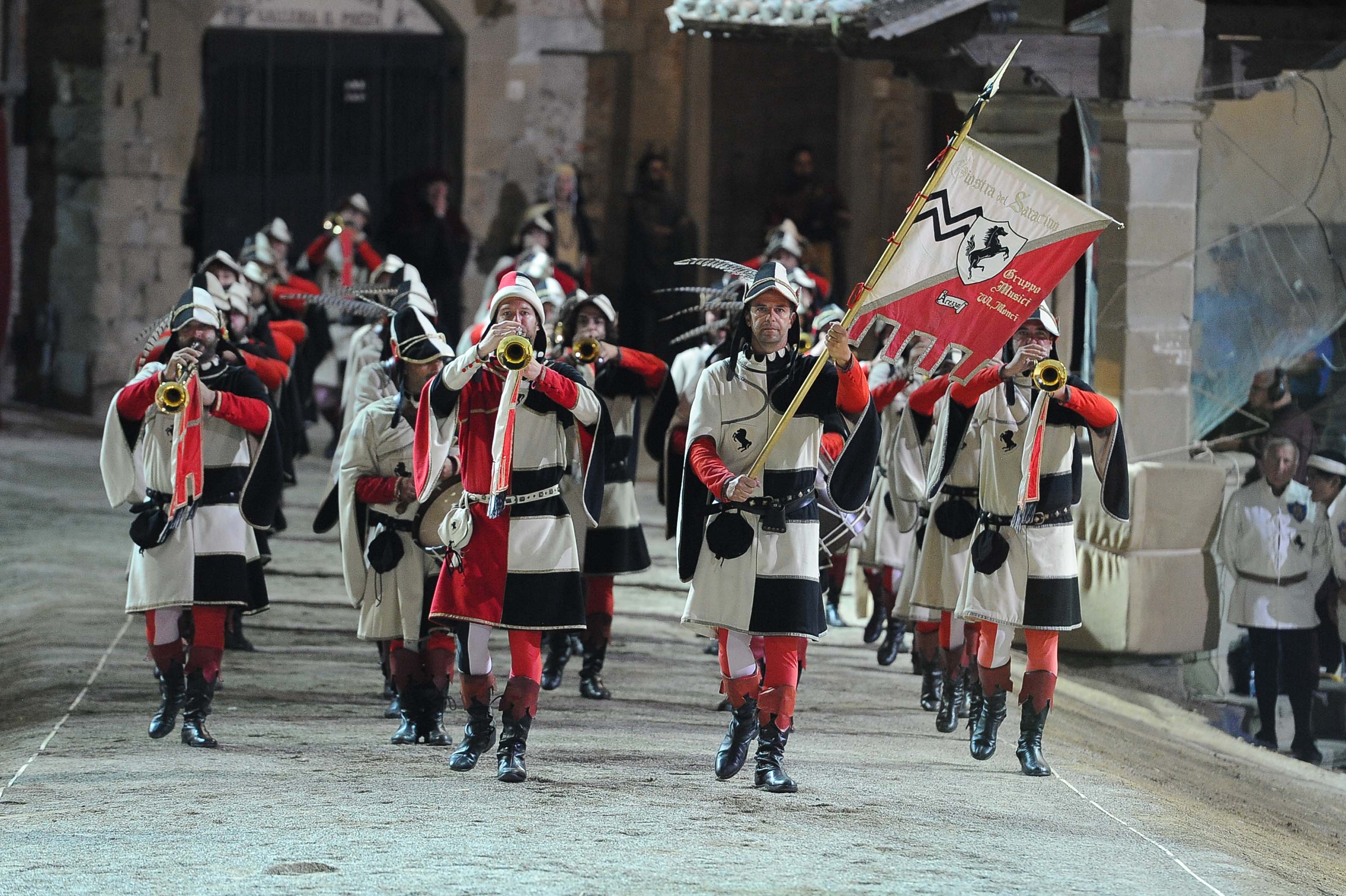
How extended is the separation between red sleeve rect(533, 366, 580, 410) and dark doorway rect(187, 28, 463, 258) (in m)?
11.1

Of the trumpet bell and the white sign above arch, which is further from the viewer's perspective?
the white sign above arch

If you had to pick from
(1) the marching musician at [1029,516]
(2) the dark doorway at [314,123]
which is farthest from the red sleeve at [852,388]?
(2) the dark doorway at [314,123]

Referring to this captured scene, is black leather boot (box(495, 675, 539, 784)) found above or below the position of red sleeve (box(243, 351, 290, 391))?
below

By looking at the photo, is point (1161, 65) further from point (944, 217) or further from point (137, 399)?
point (137, 399)

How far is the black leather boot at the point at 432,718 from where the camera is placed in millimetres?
7590

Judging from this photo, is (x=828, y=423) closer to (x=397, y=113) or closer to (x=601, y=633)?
(x=601, y=633)

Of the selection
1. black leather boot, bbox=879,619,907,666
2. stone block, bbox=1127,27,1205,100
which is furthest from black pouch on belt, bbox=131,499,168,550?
stone block, bbox=1127,27,1205,100

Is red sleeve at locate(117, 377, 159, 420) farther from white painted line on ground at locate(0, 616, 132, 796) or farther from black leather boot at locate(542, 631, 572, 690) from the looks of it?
black leather boot at locate(542, 631, 572, 690)

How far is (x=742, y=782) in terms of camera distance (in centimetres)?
692

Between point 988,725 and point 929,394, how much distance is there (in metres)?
1.43

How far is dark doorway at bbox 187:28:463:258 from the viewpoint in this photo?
58.4 feet

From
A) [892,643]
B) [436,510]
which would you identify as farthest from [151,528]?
[892,643]

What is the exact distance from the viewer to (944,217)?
695 cm

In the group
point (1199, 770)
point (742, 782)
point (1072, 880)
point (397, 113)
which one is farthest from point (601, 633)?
point (397, 113)
